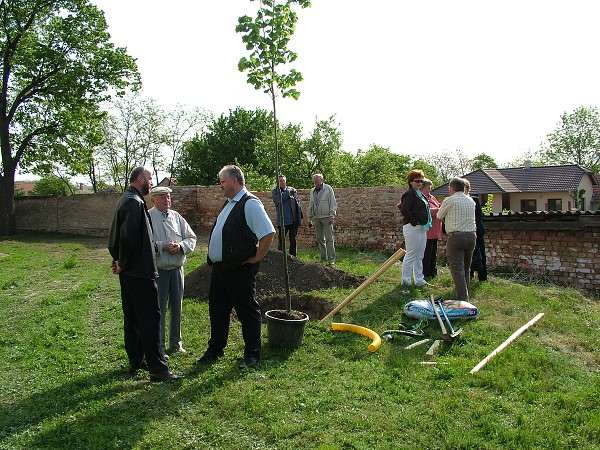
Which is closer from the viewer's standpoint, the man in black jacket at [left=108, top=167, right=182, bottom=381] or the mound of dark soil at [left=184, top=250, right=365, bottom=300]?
the man in black jacket at [left=108, top=167, right=182, bottom=381]

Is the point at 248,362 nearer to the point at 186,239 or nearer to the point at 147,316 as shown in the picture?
the point at 147,316

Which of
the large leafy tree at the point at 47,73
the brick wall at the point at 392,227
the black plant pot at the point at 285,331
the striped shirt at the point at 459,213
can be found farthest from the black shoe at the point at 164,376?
the large leafy tree at the point at 47,73

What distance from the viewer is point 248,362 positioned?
16.8 ft

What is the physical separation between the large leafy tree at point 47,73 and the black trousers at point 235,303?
21.0 m

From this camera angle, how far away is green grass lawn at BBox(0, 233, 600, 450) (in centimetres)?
368

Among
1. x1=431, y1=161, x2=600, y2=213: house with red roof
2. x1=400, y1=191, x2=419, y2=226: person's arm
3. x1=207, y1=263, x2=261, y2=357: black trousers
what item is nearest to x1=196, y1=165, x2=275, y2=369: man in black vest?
x1=207, y1=263, x2=261, y2=357: black trousers

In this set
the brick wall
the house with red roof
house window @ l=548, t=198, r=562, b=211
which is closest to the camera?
the brick wall

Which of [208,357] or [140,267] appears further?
[208,357]

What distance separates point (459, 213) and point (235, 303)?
11.8ft

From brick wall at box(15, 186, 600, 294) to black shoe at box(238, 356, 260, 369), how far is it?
22.5ft

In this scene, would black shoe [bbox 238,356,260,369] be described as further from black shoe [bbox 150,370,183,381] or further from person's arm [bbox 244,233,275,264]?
person's arm [bbox 244,233,275,264]

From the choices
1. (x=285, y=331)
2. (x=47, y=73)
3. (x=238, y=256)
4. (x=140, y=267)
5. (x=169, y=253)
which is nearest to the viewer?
(x=140, y=267)

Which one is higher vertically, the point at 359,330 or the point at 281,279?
the point at 281,279

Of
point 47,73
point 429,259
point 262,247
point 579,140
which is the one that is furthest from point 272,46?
point 579,140
